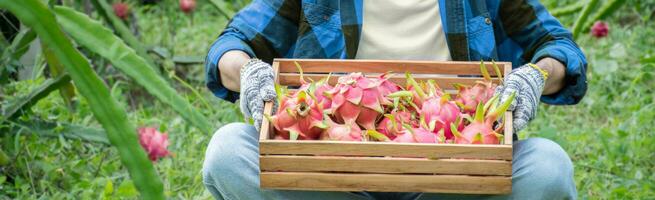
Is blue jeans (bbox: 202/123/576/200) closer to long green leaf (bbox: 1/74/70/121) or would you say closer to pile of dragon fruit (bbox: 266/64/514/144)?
pile of dragon fruit (bbox: 266/64/514/144)

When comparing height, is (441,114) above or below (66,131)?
above

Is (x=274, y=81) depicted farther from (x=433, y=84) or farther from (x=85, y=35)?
(x=85, y=35)

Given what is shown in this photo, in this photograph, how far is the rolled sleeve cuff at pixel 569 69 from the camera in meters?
2.11

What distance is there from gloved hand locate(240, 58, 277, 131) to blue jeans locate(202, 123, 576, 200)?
2.6 inches

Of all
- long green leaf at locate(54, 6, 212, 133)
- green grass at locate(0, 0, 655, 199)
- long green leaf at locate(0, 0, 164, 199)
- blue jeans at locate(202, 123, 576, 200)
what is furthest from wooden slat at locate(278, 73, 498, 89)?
green grass at locate(0, 0, 655, 199)

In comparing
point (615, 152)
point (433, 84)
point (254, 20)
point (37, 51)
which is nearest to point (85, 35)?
point (254, 20)

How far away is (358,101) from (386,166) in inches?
5.2

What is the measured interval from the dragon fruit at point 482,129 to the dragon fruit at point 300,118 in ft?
0.72

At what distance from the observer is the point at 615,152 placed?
10.2 feet

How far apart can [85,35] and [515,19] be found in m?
0.91

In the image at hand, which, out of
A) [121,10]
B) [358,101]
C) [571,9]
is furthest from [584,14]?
[121,10]

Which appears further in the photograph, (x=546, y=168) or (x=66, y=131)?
(x=66, y=131)

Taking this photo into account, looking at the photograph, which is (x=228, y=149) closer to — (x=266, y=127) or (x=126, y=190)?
(x=266, y=127)

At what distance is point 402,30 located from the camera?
222cm
